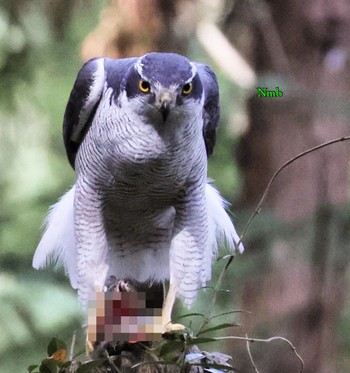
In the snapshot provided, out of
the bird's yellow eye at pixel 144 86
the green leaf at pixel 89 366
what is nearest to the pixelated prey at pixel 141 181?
the bird's yellow eye at pixel 144 86

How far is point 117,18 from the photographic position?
2195 millimetres

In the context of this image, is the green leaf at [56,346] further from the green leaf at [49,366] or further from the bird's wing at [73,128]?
the bird's wing at [73,128]

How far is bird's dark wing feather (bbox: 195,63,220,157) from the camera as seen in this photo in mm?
1661

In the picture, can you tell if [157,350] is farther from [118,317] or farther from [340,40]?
[340,40]

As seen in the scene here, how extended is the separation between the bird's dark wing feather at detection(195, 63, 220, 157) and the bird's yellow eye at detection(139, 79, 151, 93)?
0.34 m

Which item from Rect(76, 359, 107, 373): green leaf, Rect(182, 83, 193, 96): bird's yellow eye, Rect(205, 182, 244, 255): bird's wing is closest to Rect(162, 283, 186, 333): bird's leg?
Rect(76, 359, 107, 373): green leaf

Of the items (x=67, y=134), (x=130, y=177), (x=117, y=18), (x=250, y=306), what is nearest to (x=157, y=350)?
(x=130, y=177)

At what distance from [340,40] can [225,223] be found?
75 cm

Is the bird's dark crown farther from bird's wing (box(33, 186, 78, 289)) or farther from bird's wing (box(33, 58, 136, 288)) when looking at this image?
bird's wing (box(33, 186, 78, 289))

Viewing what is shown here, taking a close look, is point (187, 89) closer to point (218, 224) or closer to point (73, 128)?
point (73, 128)

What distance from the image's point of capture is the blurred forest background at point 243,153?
7.21 feet

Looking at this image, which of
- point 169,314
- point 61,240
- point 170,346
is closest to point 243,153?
point 61,240

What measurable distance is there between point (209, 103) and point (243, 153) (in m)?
0.61

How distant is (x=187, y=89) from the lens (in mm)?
1322
